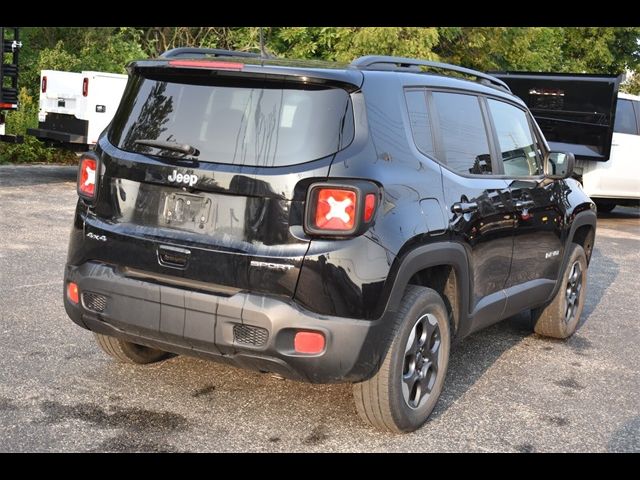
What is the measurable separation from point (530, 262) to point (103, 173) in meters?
2.79

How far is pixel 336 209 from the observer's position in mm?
3771

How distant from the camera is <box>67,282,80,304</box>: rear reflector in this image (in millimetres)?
4281

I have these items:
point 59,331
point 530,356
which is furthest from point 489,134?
point 59,331

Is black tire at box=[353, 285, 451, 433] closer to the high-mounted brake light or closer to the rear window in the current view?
the rear window

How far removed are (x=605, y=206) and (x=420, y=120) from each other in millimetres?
12113

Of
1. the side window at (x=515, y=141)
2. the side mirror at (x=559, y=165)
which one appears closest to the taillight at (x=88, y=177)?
the side window at (x=515, y=141)

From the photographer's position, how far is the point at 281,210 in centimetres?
380

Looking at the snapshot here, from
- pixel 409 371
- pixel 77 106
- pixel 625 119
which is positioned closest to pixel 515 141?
pixel 409 371

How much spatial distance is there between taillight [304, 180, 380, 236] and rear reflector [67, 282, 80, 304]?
1283 mm

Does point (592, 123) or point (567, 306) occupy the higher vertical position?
point (592, 123)

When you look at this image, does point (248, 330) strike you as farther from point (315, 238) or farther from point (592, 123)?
point (592, 123)

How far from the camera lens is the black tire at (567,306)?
248 inches
